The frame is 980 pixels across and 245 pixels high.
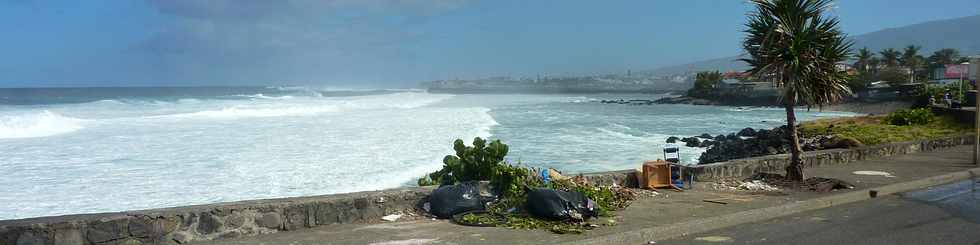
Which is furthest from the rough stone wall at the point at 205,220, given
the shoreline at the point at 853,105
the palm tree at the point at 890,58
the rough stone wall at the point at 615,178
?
the palm tree at the point at 890,58

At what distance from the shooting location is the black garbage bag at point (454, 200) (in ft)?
24.3

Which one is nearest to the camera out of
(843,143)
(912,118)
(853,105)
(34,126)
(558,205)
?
(558,205)

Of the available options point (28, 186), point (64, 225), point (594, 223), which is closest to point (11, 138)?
point (28, 186)

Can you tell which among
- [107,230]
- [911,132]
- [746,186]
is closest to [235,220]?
[107,230]

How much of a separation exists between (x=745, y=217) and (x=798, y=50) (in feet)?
9.56

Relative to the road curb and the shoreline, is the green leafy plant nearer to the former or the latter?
the road curb

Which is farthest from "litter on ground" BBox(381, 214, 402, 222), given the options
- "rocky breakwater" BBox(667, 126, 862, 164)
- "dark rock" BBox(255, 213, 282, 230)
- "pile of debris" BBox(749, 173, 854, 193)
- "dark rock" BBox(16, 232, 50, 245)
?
"rocky breakwater" BBox(667, 126, 862, 164)

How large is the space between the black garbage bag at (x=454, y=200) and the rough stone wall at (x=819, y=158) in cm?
432

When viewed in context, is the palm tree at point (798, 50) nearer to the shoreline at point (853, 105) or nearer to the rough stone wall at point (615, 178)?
the rough stone wall at point (615, 178)

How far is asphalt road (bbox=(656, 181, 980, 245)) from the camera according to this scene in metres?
6.89

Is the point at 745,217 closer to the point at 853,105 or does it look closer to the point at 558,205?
the point at 558,205

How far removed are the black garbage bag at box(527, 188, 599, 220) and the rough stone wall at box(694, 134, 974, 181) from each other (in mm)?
3737

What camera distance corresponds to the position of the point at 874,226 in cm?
757

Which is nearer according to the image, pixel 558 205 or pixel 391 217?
pixel 558 205
